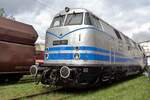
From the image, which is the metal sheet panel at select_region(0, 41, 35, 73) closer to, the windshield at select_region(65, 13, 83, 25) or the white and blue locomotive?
the white and blue locomotive

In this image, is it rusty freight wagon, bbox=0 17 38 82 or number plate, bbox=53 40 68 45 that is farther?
rusty freight wagon, bbox=0 17 38 82

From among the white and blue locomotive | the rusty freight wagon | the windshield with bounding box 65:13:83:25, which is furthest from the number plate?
the rusty freight wagon

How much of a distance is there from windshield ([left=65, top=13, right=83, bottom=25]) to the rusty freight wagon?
4138 millimetres

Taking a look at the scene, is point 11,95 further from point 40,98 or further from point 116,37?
point 116,37

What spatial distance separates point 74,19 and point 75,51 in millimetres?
1541

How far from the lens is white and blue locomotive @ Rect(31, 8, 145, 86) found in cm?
960

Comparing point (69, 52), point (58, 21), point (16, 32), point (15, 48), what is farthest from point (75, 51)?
point (16, 32)

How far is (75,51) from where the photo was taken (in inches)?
384

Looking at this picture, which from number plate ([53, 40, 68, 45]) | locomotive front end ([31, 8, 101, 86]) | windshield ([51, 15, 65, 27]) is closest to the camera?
locomotive front end ([31, 8, 101, 86])

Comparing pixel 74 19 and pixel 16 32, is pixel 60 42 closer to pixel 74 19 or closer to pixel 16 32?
pixel 74 19

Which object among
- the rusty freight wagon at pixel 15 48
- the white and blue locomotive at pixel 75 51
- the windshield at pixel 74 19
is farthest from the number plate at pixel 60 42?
the rusty freight wagon at pixel 15 48

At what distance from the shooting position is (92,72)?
992 centimetres

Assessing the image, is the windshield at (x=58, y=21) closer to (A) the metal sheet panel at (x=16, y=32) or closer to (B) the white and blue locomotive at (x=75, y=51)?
(B) the white and blue locomotive at (x=75, y=51)

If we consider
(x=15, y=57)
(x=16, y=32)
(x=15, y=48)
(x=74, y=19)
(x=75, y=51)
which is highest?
(x=74, y=19)
